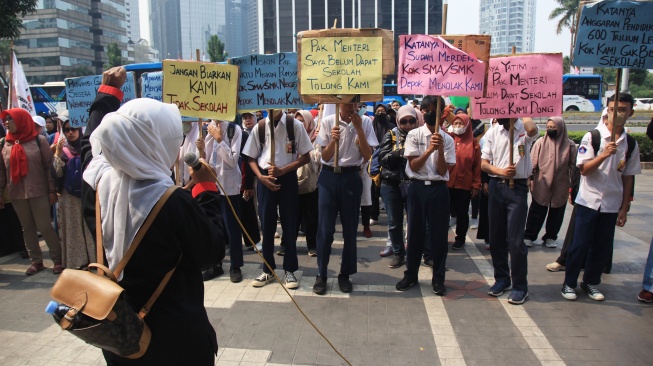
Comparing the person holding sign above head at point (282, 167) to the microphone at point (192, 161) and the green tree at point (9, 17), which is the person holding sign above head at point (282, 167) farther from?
the green tree at point (9, 17)

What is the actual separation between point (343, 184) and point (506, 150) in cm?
175

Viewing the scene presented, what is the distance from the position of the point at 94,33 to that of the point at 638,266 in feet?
304

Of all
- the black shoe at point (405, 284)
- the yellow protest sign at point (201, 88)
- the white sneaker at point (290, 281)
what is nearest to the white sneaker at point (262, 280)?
the white sneaker at point (290, 281)

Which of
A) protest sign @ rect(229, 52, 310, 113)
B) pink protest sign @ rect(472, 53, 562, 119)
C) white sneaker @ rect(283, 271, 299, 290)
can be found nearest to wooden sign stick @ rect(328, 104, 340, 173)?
protest sign @ rect(229, 52, 310, 113)

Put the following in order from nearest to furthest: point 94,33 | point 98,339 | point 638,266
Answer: point 98,339
point 638,266
point 94,33

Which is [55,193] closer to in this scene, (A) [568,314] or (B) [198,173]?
(B) [198,173]

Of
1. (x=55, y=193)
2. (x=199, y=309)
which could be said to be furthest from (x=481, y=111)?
(x=55, y=193)

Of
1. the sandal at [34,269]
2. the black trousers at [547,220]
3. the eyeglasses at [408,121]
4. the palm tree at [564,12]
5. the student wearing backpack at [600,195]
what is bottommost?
the sandal at [34,269]

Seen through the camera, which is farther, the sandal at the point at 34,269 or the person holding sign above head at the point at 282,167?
the sandal at the point at 34,269

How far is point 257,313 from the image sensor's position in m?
4.53

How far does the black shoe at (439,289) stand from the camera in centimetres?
494

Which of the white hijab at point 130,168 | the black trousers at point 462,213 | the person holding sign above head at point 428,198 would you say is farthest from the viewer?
the black trousers at point 462,213

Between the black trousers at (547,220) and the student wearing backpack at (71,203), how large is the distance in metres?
5.98

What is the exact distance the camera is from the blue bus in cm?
3105
